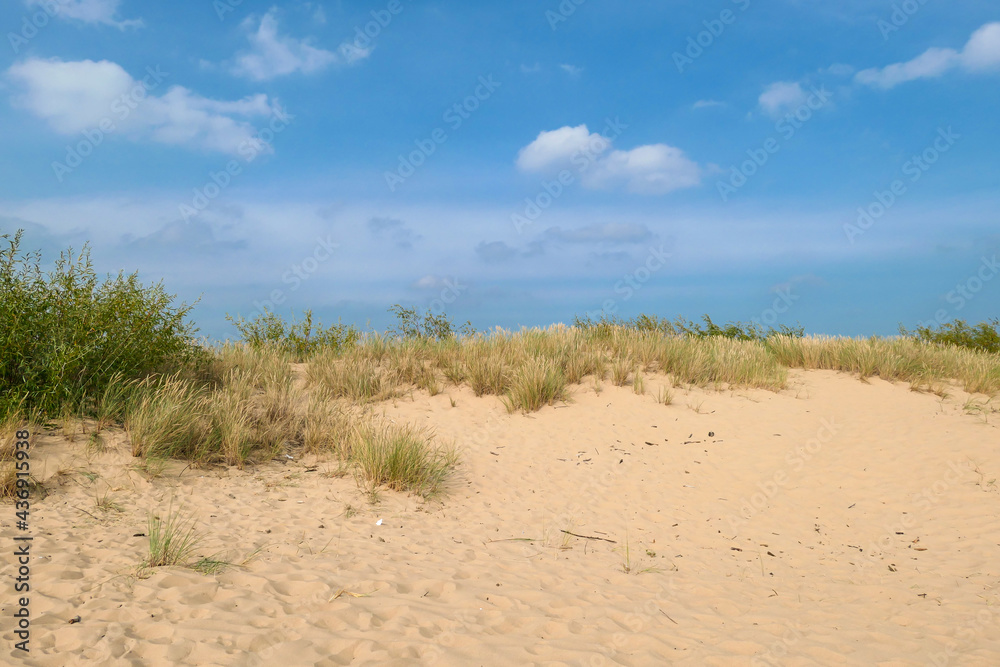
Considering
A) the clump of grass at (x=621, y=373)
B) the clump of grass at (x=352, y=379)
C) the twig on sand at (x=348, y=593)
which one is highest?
the clump of grass at (x=621, y=373)

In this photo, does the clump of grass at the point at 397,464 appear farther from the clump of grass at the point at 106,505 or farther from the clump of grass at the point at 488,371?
the clump of grass at the point at 488,371

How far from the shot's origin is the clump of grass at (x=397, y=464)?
7.27 meters

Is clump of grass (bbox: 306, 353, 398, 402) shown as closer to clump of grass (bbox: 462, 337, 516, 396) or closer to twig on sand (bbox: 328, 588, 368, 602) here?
clump of grass (bbox: 462, 337, 516, 396)

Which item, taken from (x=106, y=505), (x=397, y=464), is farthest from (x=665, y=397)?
(x=106, y=505)

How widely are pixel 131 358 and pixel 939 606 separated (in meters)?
9.47

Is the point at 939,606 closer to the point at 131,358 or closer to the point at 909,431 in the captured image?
the point at 909,431

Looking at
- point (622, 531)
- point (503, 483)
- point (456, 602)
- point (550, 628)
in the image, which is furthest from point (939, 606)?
point (503, 483)

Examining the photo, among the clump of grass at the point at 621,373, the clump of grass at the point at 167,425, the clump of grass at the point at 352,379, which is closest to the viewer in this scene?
the clump of grass at the point at 167,425

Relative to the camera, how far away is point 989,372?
12195mm

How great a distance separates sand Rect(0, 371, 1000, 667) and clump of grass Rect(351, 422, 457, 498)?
26 cm

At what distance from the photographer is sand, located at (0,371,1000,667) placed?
12.8 feet

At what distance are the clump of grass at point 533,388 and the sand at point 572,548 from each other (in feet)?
0.87

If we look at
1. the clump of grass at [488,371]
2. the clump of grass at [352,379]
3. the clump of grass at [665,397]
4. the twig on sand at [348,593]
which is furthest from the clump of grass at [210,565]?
the clump of grass at [665,397]

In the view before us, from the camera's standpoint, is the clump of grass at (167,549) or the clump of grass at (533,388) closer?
the clump of grass at (167,549)
